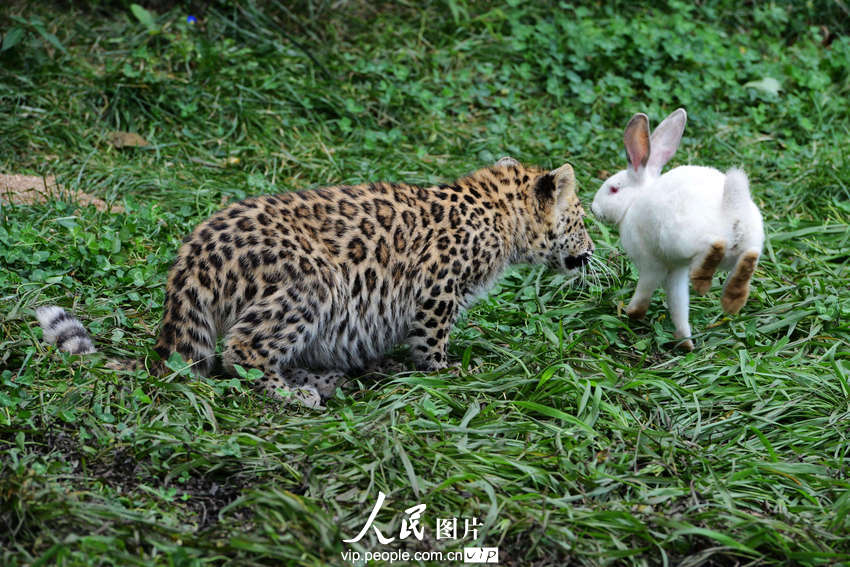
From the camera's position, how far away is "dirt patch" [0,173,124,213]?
723cm

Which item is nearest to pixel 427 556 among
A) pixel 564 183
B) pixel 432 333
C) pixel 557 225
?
pixel 432 333

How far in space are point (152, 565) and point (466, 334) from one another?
9.92ft

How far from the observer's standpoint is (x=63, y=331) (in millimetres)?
5402

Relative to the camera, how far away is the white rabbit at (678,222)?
17.6ft

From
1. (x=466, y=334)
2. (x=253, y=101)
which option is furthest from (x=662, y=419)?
(x=253, y=101)

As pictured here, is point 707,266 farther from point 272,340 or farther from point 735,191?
point 272,340

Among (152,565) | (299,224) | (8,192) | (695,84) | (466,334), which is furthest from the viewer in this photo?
(695,84)

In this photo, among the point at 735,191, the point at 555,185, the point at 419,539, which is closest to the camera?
the point at 419,539

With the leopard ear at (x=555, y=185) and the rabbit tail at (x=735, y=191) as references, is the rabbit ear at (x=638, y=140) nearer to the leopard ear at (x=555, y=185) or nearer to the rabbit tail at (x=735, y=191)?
the leopard ear at (x=555, y=185)

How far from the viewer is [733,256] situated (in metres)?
5.48

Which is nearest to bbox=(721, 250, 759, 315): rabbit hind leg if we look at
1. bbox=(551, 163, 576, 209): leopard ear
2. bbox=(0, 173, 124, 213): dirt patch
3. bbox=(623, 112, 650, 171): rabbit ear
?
bbox=(623, 112, 650, 171): rabbit ear

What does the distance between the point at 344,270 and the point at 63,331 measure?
5.27 ft

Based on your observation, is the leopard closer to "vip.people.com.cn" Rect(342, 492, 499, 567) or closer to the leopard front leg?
the leopard front leg

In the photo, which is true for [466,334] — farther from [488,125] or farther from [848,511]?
[488,125]
